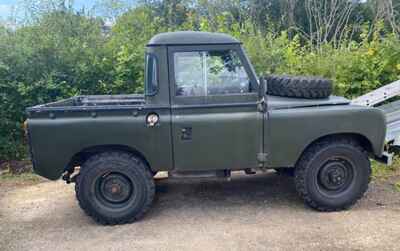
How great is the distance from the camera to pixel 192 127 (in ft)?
14.2

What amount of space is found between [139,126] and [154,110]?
0.77 feet

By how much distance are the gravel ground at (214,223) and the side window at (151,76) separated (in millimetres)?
1465

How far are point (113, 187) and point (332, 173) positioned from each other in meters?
2.48

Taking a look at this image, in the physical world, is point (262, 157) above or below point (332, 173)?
above

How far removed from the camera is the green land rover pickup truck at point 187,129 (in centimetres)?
427

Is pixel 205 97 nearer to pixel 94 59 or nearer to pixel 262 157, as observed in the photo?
pixel 262 157

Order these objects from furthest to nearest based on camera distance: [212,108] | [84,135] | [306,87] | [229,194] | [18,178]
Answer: [18,178]
[229,194]
[306,87]
[212,108]
[84,135]

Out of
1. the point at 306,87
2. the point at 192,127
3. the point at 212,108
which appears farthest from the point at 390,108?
the point at 192,127

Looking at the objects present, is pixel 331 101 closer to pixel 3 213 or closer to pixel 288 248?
pixel 288 248

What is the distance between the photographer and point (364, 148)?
15.4ft

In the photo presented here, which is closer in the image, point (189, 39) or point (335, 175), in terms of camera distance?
point (189, 39)

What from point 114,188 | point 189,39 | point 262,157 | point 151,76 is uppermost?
point 189,39

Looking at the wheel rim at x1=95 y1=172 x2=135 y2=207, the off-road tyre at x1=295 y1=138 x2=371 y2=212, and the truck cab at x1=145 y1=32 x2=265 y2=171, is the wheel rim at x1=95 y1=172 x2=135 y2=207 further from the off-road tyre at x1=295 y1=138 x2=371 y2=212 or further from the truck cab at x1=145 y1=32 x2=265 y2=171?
the off-road tyre at x1=295 y1=138 x2=371 y2=212

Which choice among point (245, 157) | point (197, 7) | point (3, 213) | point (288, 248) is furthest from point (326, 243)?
point (197, 7)
